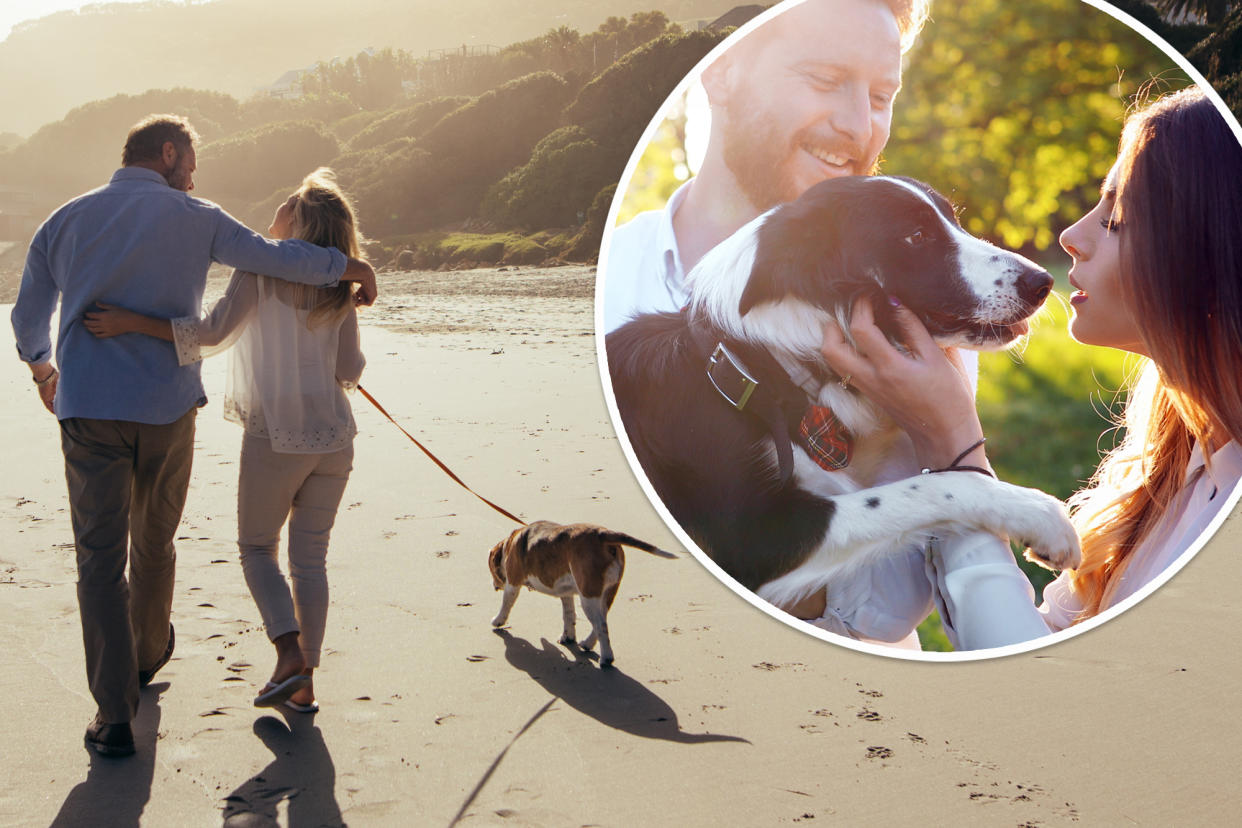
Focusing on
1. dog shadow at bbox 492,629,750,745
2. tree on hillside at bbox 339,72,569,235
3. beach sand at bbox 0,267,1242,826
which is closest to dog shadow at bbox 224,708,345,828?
beach sand at bbox 0,267,1242,826

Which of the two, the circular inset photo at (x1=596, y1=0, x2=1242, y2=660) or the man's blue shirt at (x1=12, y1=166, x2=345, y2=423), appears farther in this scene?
the man's blue shirt at (x1=12, y1=166, x2=345, y2=423)

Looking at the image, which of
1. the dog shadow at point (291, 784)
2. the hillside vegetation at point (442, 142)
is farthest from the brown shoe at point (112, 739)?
the hillside vegetation at point (442, 142)

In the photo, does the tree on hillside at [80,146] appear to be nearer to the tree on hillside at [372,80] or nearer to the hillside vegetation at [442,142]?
the hillside vegetation at [442,142]

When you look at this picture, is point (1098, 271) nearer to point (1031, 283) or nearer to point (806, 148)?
point (1031, 283)

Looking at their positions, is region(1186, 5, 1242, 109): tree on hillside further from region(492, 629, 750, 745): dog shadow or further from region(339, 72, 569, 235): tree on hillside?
region(339, 72, 569, 235): tree on hillside

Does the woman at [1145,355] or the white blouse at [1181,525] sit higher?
the woman at [1145,355]

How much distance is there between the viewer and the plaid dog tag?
1.37 m

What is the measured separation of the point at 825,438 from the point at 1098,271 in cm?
39

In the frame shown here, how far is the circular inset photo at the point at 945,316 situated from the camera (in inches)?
50.9

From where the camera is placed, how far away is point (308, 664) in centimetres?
344

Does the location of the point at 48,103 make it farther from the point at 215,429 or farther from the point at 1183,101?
the point at 1183,101

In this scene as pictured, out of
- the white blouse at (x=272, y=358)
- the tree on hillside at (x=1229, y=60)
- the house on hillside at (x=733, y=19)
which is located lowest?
the white blouse at (x=272, y=358)

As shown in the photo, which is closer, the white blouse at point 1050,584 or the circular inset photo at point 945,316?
the circular inset photo at point 945,316

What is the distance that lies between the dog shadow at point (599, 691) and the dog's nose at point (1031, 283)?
2503 millimetres
